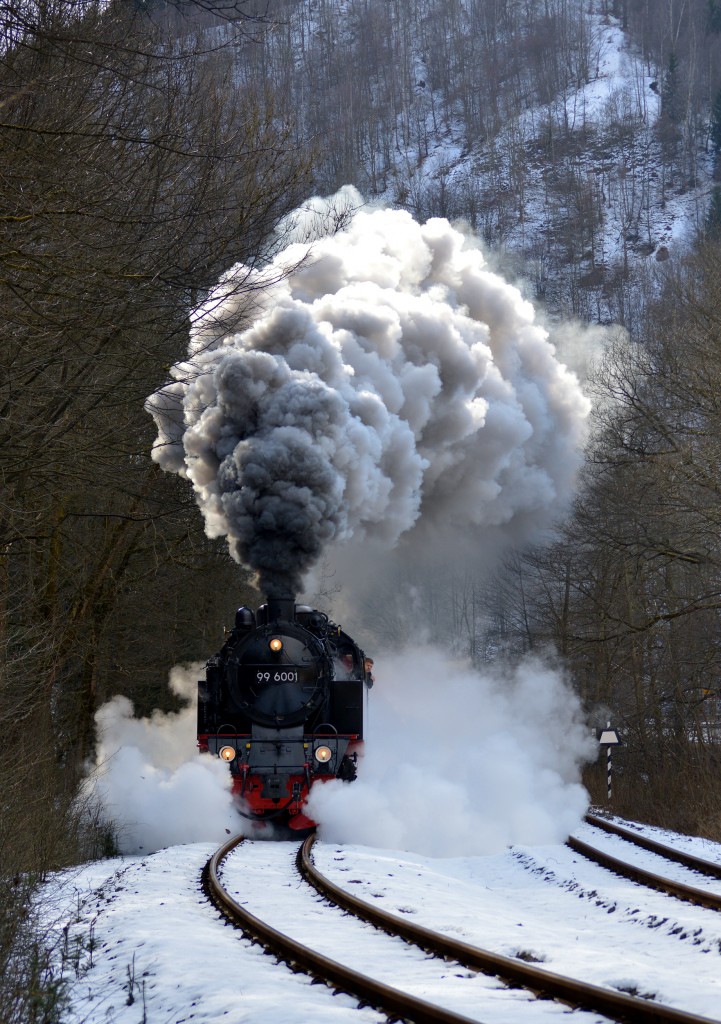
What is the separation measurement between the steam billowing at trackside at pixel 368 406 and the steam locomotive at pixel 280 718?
80cm

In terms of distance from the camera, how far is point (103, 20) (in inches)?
352

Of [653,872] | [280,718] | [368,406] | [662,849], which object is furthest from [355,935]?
[368,406]

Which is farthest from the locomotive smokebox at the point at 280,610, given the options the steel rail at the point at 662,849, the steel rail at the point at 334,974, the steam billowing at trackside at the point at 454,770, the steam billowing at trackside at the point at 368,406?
the steel rail at the point at 334,974

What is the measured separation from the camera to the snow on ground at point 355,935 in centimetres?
545

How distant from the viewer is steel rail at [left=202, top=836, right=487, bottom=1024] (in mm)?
4992

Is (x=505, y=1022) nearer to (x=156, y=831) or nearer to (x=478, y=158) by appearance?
(x=156, y=831)

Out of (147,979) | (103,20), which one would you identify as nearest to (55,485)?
(103,20)

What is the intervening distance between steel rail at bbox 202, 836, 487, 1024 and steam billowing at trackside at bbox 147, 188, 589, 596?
459 centimetres

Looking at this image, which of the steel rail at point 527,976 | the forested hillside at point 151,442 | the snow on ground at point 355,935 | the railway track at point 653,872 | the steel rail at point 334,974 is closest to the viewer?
the steel rail at point 527,976

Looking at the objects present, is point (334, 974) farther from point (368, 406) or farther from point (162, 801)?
point (368, 406)

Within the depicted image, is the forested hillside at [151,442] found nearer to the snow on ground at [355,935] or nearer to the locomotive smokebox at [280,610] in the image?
the snow on ground at [355,935]

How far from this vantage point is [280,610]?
1321 centimetres

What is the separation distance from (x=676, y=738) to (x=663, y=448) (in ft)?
19.4

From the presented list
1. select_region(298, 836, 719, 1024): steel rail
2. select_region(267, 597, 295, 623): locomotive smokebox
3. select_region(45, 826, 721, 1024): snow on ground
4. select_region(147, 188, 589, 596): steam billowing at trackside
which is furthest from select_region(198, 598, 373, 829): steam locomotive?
select_region(298, 836, 719, 1024): steel rail
